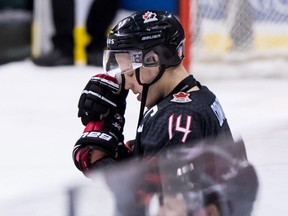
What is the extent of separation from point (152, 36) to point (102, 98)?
0.82 ft

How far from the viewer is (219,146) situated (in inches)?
79.9

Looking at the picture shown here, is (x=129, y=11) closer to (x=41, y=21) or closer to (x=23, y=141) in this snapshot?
(x=41, y=21)

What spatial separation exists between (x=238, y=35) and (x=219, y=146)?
405 cm

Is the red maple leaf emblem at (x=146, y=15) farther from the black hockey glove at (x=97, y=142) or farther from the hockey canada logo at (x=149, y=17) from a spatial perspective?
the black hockey glove at (x=97, y=142)

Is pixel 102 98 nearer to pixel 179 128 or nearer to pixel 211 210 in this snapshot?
pixel 179 128

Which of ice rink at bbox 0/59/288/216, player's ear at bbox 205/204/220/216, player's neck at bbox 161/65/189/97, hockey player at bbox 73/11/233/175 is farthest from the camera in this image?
player's neck at bbox 161/65/189/97

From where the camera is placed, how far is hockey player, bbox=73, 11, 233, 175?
7.64ft

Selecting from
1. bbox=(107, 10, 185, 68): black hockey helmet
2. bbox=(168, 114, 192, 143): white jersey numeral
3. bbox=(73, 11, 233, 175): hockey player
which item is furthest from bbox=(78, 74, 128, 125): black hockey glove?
bbox=(168, 114, 192, 143): white jersey numeral

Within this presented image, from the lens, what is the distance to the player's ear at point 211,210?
6.42 feet

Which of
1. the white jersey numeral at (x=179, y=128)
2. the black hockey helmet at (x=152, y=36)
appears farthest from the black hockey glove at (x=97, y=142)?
the white jersey numeral at (x=179, y=128)

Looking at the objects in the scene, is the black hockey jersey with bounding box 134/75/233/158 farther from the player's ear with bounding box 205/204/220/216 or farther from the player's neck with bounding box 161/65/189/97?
the player's ear with bounding box 205/204/220/216

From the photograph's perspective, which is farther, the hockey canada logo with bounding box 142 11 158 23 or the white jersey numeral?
the hockey canada logo with bounding box 142 11 158 23

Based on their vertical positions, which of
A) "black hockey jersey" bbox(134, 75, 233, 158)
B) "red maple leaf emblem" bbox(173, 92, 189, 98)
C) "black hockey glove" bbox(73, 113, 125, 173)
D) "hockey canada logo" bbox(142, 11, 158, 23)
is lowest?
"black hockey glove" bbox(73, 113, 125, 173)

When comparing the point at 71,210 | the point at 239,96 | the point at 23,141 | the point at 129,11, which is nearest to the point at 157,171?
the point at 71,210
